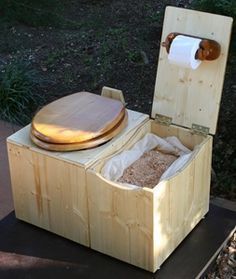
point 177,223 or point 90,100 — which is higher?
point 90,100

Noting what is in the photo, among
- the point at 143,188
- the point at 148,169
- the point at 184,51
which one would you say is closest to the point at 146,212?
the point at 143,188

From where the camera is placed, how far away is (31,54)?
511 cm

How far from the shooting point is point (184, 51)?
2.85 meters

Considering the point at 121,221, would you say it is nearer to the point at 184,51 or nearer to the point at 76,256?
the point at 76,256

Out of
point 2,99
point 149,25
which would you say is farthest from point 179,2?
point 2,99

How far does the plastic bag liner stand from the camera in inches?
113

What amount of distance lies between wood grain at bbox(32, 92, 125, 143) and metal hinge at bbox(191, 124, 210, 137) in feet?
1.13

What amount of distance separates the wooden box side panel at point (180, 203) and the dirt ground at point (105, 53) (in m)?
0.70

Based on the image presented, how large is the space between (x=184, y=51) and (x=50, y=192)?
859 mm

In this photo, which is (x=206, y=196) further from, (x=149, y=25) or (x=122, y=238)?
(x=149, y=25)

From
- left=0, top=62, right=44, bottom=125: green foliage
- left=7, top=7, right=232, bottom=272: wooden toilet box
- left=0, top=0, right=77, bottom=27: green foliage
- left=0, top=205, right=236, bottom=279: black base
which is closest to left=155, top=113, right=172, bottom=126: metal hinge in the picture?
left=7, top=7, right=232, bottom=272: wooden toilet box

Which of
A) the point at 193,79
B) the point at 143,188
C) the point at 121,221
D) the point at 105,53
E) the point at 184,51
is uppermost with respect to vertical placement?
the point at 184,51

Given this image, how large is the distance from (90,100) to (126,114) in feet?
0.62

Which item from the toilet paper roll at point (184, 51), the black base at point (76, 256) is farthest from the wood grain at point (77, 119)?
the black base at point (76, 256)
